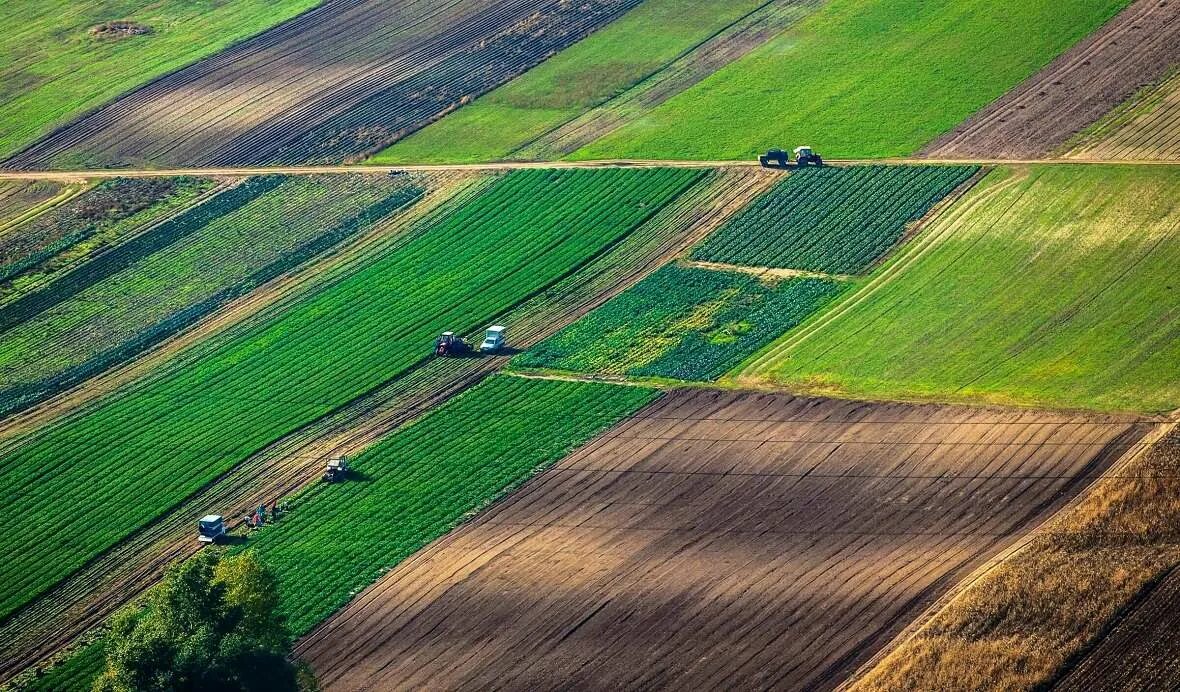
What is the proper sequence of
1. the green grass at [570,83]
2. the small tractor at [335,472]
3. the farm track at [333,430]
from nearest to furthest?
the farm track at [333,430]
the small tractor at [335,472]
the green grass at [570,83]

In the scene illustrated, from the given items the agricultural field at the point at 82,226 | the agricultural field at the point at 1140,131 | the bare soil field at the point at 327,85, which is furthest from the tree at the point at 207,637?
the agricultural field at the point at 1140,131

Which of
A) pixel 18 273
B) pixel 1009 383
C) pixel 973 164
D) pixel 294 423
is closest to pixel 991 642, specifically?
pixel 1009 383

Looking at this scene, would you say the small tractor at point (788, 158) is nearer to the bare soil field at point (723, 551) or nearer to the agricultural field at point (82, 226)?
the bare soil field at point (723, 551)

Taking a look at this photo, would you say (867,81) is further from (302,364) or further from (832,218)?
(302,364)

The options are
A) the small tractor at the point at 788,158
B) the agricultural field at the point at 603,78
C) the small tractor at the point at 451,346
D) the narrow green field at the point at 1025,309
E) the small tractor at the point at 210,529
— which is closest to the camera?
the small tractor at the point at 210,529

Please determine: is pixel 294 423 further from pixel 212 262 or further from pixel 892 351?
pixel 892 351

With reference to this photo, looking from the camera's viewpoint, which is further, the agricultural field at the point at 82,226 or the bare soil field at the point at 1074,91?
the agricultural field at the point at 82,226
